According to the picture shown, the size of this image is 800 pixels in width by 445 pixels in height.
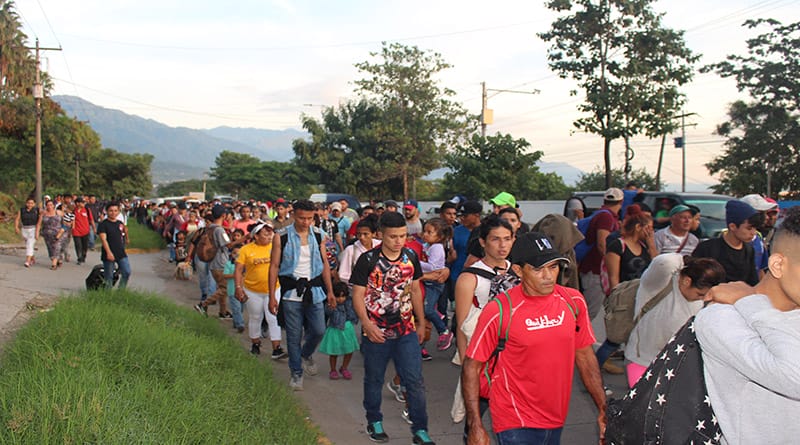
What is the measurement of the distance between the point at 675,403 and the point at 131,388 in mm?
3750

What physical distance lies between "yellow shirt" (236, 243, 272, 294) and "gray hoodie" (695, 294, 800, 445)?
6380 mm

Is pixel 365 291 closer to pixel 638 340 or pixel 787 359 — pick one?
pixel 638 340

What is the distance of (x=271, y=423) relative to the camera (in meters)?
4.89

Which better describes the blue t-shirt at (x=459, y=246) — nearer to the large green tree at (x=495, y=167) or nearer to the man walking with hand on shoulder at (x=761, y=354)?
the man walking with hand on shoulder at (x=761, y=354)

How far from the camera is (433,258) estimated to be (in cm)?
749

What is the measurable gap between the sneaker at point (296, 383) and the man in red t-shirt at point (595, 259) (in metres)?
3.24

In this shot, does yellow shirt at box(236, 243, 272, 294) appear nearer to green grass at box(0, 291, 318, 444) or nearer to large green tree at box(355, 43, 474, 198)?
green grass at box(0, 291, 318, 444)

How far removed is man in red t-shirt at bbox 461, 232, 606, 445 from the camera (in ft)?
10.9

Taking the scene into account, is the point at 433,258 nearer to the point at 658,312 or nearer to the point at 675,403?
the point at 658,312

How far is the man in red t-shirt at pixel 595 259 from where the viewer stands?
24.1ft

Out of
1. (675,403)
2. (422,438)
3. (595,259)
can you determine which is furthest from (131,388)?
(595,259)

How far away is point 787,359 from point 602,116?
A: 924 inches

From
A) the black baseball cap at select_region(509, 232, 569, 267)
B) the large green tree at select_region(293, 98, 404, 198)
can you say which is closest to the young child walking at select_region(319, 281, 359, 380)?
the black baseball cap at select_region(509, 232, 569, 267)

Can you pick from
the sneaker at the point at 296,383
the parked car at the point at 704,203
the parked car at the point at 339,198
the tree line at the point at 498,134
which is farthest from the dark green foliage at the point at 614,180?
the sneaker at the point at 296,383
